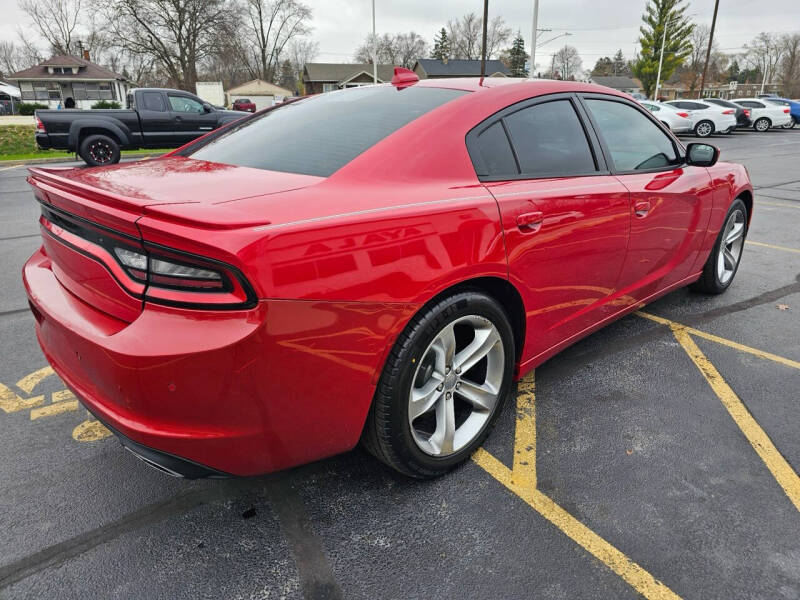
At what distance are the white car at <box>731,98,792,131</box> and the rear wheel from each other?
4.90m

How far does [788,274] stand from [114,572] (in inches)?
228

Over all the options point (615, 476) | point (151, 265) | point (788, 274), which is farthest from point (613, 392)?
point (788, 274)

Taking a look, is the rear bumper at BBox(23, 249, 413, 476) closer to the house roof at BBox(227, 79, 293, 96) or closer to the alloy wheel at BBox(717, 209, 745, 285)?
the alloy wheel at BBox(717, 209, 745, 285)

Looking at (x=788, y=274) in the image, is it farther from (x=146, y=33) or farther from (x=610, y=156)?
(x=146, y=33)

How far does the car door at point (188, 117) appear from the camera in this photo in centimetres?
1383

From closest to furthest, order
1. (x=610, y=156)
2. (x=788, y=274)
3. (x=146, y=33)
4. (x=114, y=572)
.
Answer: (x=114, y=572) → (x=610, y=156) → (x=788, y=274) → (x=146, y=33)

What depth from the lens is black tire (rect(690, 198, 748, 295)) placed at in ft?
13.5

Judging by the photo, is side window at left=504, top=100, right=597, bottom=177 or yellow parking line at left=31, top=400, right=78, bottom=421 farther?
yellow parking line at left=31, top=400, right=78, bottom=421

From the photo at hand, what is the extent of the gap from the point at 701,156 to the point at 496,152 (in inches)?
76.1

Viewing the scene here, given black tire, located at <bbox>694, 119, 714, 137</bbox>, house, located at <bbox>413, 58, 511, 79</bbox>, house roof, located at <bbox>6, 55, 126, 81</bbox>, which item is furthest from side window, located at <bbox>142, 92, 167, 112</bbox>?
house roof, located at <bbox>6, 55, 126, 81</bbox>

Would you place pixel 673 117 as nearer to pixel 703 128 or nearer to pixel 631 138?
pixel 703 128

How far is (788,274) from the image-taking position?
512 cm

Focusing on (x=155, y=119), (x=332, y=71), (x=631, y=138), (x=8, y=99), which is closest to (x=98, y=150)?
(x=155, y=119)

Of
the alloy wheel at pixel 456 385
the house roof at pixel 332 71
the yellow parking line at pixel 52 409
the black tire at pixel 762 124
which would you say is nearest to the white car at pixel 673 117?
the black tire at pixel 762 124
